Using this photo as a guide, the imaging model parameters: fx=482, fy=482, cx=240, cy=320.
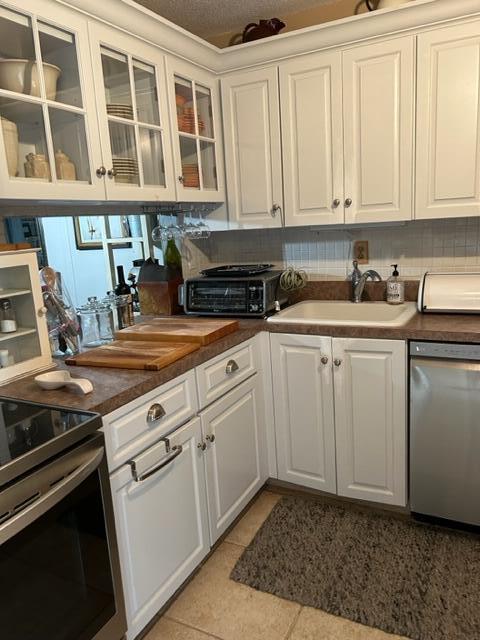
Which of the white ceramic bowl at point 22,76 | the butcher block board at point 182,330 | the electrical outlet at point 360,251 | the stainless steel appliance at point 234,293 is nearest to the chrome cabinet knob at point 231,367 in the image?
the butcher block board at point 182,330

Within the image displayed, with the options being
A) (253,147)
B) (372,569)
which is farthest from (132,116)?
(372,569)

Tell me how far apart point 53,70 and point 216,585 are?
1.93 metres

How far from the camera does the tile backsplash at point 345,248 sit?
233 centimetres

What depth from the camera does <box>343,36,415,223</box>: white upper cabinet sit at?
6.75 feet

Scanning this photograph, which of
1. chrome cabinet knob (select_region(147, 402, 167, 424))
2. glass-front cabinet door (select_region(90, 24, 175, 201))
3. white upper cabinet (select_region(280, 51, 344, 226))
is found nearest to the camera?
chrome cabinet knob (select_region(147, 402, 167, 424))

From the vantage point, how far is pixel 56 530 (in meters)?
1.18

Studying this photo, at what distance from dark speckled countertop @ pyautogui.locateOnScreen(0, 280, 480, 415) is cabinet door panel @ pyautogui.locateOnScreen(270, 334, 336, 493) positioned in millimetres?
91

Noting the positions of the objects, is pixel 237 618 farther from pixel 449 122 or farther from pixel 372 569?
pixel 449 122

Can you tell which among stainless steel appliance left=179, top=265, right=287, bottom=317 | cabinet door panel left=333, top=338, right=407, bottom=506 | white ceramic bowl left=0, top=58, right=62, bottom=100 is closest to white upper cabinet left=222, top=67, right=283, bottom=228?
stainless steel appliance left=179, top=265, right=287, bottom=317

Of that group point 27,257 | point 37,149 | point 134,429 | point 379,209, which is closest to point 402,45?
point 379,209

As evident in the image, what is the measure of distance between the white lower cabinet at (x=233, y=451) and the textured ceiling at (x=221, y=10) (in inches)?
70.8

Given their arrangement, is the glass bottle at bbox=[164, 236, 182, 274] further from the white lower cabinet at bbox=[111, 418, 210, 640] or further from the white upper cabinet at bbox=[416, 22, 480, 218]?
the white upper cabinet at bbox=[416, 22, 480, 218]

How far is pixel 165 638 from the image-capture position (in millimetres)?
1606

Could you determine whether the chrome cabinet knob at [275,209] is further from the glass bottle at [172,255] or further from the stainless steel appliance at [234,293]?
the glass bottle at [172,255]
